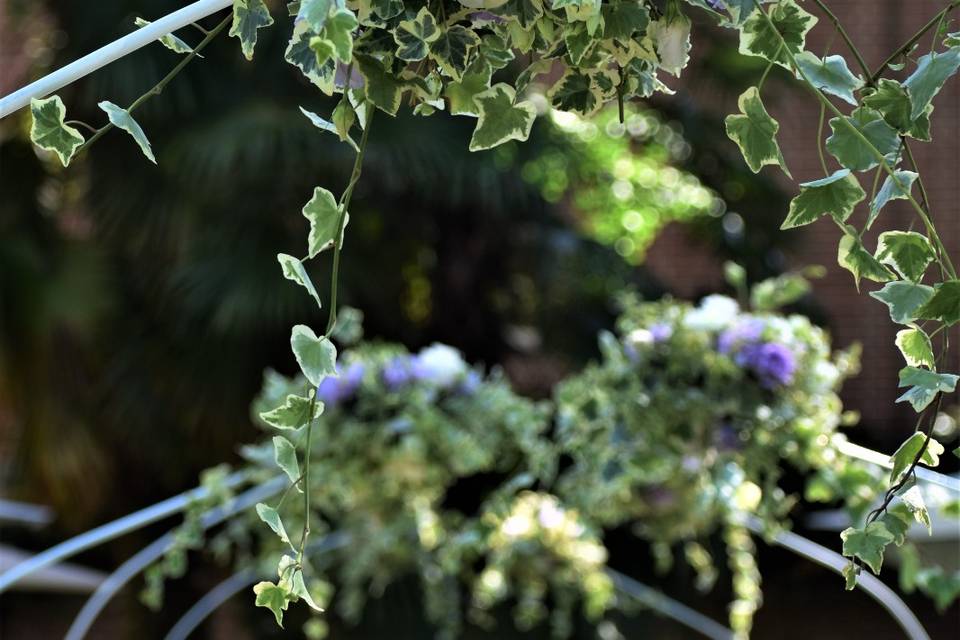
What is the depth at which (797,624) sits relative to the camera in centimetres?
628

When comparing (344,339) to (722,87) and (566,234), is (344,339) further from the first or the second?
(722,87)

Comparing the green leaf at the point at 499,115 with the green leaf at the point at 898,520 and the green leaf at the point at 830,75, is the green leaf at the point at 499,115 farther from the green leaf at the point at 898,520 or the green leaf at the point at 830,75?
the green leaf at the point at 898,520

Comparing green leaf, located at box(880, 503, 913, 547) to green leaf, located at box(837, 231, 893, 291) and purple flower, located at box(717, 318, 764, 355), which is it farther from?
purple flower, located at box(717, 318, 764, 355)

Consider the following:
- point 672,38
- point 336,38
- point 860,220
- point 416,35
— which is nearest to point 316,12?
point 336,38

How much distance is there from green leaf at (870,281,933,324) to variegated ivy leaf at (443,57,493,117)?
256 millimetres

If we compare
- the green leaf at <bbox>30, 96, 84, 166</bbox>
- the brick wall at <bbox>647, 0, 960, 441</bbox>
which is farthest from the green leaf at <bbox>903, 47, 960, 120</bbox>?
the brick wall at <bbox>647, 0, 960, 441</bbox>

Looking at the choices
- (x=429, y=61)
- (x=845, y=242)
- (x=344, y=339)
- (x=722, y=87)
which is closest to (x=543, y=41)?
(x=429, y=61)

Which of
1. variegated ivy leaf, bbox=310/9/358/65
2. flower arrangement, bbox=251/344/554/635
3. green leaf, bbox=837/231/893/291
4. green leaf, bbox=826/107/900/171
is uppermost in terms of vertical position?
variegated ivy leaf, bbox=310/9/358/65

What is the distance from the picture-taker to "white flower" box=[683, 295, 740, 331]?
1.84 meters

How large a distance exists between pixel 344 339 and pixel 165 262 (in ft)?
9.70

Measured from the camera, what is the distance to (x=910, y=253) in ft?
2.30

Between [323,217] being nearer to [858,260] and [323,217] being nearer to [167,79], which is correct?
[167,79]

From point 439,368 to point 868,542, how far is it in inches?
61.4

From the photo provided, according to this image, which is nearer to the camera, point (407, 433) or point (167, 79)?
point (167, 79)
